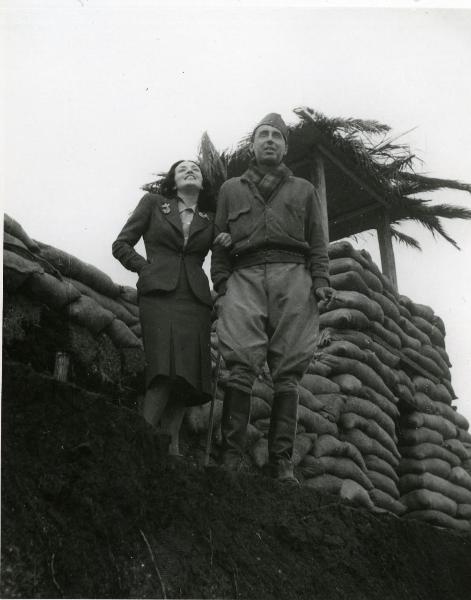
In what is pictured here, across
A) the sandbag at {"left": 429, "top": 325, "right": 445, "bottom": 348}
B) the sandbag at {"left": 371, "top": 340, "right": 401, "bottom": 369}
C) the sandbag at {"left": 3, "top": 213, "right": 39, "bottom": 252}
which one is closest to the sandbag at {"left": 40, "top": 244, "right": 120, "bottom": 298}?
the sandbag at {"left": 3, "top": 213, "right": 39, "bottom": 252}

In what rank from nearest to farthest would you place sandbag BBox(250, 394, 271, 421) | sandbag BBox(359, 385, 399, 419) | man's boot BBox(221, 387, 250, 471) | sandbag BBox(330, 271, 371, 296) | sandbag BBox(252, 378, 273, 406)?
man's boot BBox(221, 387, 250, 471) < sandbag BBox(250, 394, 271, 421) < sandbag BBox(252, 378, 273, 406) < sandbag BBox(359, 385, 399, 419) < sandbag BBox(330, 271, 371, 296)

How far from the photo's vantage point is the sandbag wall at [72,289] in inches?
137

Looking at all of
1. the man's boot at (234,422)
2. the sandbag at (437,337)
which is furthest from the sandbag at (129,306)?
the sandbag at (437,337)

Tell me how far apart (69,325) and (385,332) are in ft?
10.1

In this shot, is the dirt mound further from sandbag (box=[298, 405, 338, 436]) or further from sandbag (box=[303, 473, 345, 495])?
sandbag (box=[298, 405, 338, 436])

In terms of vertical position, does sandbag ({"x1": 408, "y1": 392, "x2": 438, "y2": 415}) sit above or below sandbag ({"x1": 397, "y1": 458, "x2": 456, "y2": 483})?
above

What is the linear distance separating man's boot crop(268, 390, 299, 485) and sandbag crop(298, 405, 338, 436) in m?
1.35

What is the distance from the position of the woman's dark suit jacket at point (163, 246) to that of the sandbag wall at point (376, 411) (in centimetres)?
99

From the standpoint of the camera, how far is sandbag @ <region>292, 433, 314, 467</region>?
4.72m

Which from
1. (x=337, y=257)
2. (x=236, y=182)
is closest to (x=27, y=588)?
(x=236, y=182)

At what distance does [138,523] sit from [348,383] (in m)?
3.13

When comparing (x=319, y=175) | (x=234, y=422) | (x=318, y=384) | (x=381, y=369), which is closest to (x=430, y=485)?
(x=381, y=369)

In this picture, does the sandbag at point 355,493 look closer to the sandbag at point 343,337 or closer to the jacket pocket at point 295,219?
the sandbag at point 343,337

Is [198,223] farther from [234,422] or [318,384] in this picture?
[318,384]
